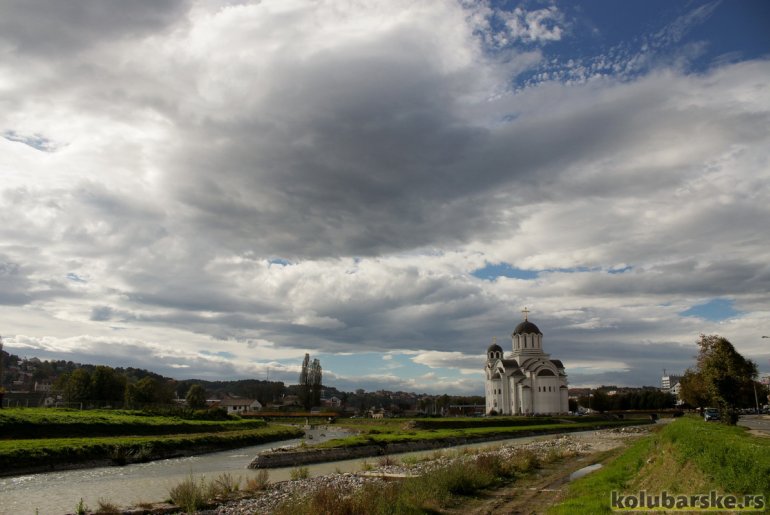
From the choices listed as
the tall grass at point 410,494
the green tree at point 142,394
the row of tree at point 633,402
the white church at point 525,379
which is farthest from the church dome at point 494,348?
the tall grass at point 410,494

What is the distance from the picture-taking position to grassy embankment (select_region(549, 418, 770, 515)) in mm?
11594

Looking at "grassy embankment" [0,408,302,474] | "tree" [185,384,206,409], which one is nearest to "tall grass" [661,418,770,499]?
"grassy embankment" [0,408,302,474]

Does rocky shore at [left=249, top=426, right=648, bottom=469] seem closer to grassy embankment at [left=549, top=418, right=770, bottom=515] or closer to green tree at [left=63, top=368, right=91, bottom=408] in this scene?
grassy embankment at [left=549, top=418, right=770, bottom=515]

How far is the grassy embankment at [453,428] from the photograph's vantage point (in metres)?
48.7

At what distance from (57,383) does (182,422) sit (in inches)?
2661

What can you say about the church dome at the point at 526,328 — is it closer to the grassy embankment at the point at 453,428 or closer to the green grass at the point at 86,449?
the grassy embankment at the point at 453,428

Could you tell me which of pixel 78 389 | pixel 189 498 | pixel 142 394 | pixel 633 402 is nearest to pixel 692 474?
pixel 189 498

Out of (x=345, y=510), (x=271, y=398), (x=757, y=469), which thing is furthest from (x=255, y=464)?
(x=271, y=398)

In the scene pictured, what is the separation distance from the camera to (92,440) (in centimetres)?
3891

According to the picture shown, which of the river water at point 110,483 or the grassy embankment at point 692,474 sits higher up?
the grassy embankment at point 692,474

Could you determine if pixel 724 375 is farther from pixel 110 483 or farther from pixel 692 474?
pixel 110 483

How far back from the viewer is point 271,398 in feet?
637

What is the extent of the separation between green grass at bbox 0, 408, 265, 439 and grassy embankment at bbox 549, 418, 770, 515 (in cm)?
3678

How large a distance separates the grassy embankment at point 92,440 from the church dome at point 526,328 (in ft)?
251
